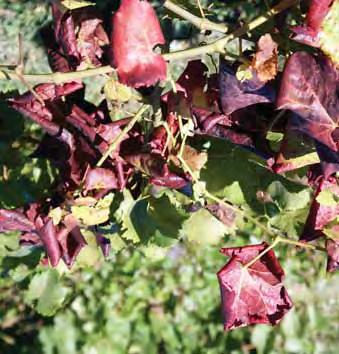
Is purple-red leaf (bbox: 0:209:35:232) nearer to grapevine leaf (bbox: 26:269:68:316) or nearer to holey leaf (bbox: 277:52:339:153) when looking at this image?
grapevine leaf (bbox: 26:269:68:316)

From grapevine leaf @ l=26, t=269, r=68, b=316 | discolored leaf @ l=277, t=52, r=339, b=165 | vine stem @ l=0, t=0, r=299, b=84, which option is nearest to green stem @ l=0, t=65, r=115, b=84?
vine stem @ l=0, t=0, r=299, b=84

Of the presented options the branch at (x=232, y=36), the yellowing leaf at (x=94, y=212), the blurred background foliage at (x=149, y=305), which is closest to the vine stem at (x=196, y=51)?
the branch at (x=232, y=36)

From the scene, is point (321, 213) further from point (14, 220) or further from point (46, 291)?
point (46, 291)

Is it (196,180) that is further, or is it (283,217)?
(283,217)

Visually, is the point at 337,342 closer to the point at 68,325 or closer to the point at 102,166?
the point at 68,325

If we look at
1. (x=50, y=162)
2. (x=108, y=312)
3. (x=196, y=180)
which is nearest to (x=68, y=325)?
(x=108, y=312)
